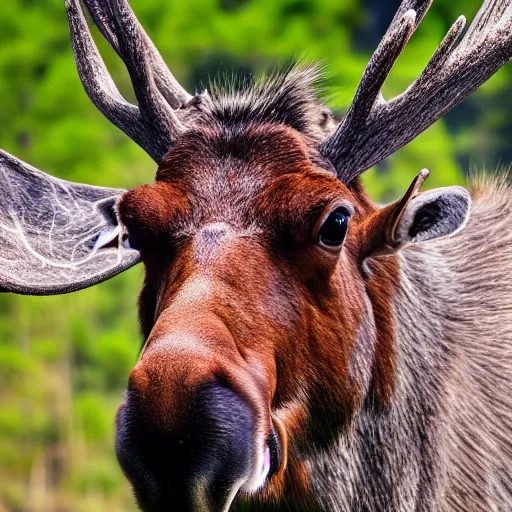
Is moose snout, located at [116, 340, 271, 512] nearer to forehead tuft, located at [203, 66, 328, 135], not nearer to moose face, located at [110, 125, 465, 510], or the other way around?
moose face, located at [110, 125, 465, 510]

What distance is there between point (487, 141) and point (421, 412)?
24.6 metres

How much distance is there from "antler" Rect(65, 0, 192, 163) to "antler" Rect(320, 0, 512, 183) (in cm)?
69

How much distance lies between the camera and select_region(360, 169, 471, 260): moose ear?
3.91 metres

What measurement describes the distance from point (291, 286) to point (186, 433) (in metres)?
0.76

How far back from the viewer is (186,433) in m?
3.15

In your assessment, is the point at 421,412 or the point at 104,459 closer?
the point at 421,412

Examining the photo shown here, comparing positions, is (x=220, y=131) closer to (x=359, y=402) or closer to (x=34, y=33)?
(x=359, y=402)

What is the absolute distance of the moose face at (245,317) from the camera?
3.18 metres

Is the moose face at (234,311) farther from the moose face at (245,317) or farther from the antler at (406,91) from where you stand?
the antler at (406,91)

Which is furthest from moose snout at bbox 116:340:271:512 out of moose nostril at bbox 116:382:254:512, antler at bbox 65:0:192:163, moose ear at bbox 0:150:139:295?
antler at bbox 65:0:192:163

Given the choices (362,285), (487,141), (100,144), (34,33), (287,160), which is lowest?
(362,285)

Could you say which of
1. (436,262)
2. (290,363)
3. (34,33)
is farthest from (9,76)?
(290,363)

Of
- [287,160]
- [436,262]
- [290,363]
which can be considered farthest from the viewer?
[436,262]

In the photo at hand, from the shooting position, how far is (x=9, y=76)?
43.5 feet
